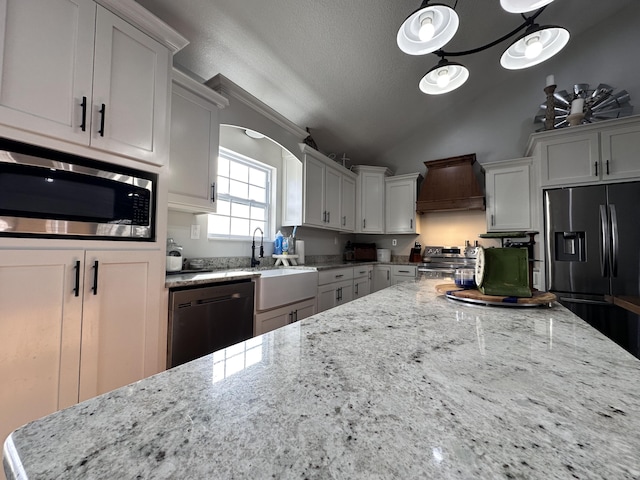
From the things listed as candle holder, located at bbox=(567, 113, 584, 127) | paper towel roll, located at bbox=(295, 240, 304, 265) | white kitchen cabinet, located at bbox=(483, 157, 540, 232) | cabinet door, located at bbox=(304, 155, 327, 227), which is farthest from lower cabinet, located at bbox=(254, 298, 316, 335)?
candle holder, located at bbox=(567, 113, 584, 127)

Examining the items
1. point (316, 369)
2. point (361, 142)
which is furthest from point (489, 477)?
point (361, 142)

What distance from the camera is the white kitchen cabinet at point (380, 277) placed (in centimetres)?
403

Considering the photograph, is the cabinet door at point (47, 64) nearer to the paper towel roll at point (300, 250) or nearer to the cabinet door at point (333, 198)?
the paper towel roll at point (300, 250)

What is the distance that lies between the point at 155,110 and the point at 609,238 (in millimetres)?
3807

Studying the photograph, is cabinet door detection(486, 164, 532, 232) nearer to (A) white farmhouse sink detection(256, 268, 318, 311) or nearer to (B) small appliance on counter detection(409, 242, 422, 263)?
(B) small appliance on counter detection(409, 242, 422, 263)

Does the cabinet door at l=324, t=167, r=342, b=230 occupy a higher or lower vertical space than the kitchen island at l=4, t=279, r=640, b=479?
A: higher

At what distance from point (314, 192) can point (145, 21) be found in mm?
2180

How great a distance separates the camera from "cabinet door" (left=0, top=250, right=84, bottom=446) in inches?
42.8

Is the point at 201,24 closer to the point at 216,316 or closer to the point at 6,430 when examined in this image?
the point at 216,316

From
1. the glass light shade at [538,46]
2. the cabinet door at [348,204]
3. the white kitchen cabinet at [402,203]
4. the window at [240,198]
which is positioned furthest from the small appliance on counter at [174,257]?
the white kitchen cabinet at [402,203]

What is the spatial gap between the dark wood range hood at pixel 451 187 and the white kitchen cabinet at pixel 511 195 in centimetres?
16

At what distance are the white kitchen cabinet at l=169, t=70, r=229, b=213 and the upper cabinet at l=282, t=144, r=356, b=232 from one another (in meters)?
1.21

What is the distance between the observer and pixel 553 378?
1.50 ft

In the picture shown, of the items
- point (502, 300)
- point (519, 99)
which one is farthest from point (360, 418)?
point (519, 99)
